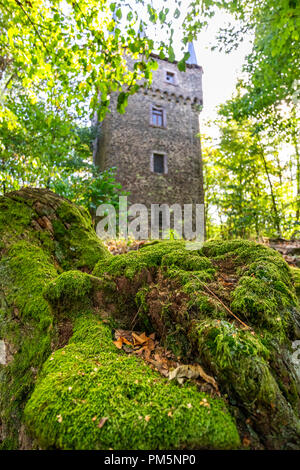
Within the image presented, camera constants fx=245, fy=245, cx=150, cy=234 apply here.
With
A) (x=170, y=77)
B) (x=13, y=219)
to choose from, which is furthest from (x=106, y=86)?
(x=170, y=77)

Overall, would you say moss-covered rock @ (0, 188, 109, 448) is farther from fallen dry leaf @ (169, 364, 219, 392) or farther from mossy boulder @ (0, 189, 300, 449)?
fallen dry leaf @ (169, 364, 219, 392)

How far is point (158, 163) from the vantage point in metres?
15.0

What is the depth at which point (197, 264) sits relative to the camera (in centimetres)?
193

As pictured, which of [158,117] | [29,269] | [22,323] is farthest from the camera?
[158,117]

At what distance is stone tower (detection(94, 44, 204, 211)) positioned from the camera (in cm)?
1410

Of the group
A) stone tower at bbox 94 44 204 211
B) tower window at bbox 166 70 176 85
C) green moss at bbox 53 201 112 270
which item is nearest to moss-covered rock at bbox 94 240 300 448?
green moss at bbox 53 201 112 270

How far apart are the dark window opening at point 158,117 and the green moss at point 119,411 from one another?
1591 cm

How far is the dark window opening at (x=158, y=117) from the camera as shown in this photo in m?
15.3

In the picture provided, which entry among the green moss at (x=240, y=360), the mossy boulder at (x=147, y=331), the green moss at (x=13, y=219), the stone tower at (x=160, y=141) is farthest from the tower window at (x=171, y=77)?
the green moss at (x=240, y=360)

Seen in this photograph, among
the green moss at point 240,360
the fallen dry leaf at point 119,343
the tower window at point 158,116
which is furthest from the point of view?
the tower window at point 158,116

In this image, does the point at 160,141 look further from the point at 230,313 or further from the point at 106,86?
the point at 230,313

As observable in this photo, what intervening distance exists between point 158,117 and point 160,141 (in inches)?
67.5

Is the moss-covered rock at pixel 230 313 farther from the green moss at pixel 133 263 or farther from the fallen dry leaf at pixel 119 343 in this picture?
the fallen dry leaf at pixel 119 343
